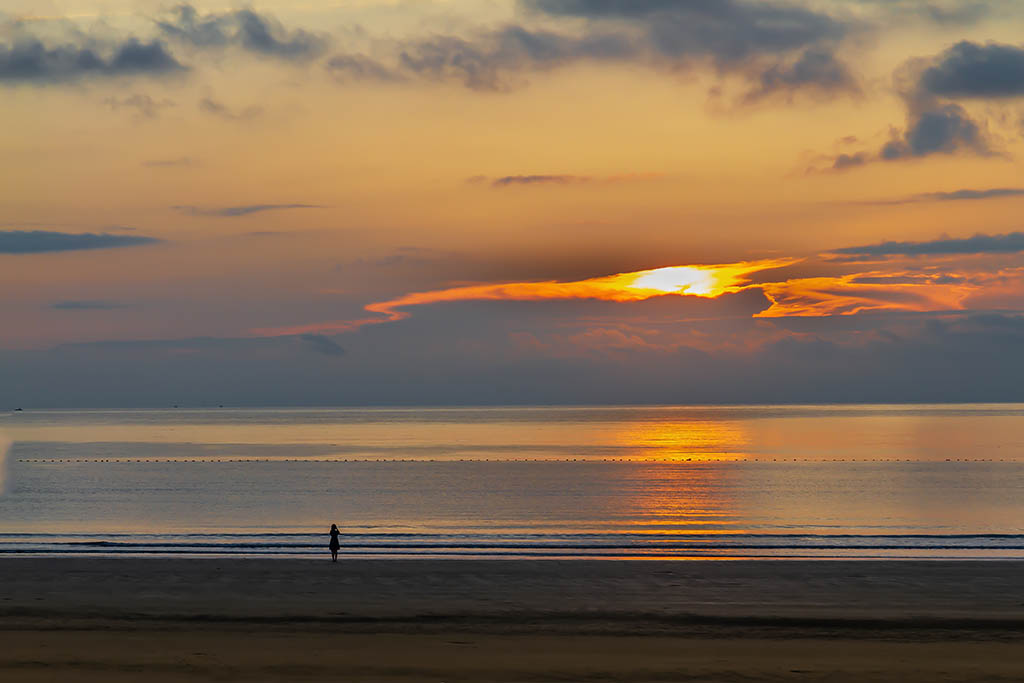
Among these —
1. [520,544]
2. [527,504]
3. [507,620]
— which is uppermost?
[527,504]

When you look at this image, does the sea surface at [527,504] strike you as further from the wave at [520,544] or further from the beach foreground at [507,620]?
the beach foreground at [507,620]

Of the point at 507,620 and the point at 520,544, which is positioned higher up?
the point at 520,544

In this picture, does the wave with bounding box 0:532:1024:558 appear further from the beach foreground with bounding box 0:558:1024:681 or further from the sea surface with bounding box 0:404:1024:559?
the beach foreground with bounding box 0:558:1024:681

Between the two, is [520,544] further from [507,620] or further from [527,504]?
[527,504]

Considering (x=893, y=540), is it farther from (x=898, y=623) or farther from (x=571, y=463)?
(x=571, y=463)

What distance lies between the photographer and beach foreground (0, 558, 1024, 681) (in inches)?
842

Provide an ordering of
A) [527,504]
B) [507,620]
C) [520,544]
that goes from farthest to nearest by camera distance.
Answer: [527,504], [520,544], [507,620]

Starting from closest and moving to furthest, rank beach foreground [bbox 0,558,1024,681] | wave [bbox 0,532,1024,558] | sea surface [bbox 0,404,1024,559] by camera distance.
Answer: beach foreground [bbox 0,558,1024,681]
wave [bbox 0,532,1024,558]
sea surface [bbox 0,404,1024,559]

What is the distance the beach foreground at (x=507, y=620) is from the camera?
21.4m

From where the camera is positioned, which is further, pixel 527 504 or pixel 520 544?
pixel 527 504

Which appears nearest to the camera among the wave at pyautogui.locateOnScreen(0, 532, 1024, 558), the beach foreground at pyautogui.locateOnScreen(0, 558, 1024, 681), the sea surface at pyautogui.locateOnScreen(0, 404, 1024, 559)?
the beach foreground at pyautogui.locateOnScreen(0, 558, 1024, 681)

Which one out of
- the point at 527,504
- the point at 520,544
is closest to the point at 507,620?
the point at 520,544

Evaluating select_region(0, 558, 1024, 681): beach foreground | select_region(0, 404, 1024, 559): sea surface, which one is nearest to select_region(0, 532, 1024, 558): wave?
select_region(0, 404, 1024, 559): sea surface

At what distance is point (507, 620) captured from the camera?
1107 inches
